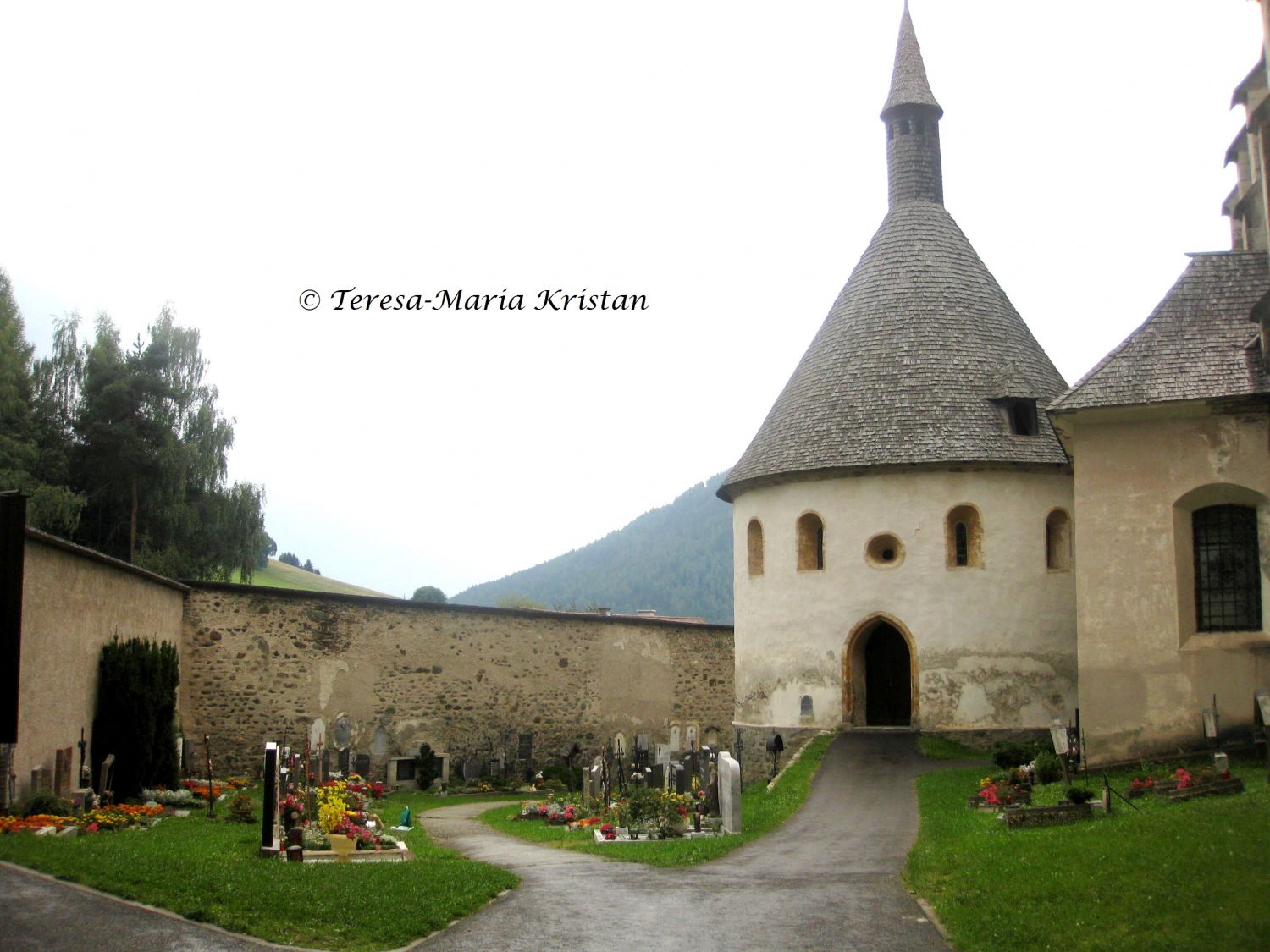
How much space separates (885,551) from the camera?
26.7 metres

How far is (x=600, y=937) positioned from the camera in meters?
9.87

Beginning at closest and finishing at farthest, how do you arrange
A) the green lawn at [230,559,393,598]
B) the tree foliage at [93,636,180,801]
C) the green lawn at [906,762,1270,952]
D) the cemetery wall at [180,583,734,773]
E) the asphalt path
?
the green lawn at [906,762,1270,952]
the asphalt path
the tree foliage at [93,636,180,801]
the cemetery wall at [180,583,734,773]
the green lawn at [230,559,393,598]

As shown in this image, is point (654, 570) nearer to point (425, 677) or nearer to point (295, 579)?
point (295, 579)

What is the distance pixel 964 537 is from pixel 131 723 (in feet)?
52.0

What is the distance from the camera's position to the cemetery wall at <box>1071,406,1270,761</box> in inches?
750

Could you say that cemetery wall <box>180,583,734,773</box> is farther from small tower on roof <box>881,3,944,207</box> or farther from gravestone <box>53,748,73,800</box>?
small tower on roof <box>881,3,944,207</box>

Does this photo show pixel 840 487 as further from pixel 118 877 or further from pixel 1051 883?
pixel 118 877

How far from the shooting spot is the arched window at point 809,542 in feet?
89.5

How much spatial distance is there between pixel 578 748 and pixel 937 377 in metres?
11.2

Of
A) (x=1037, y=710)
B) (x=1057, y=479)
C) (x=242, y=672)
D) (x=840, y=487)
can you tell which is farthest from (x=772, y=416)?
(x=242, y=672)

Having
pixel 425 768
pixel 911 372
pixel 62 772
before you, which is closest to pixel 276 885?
pixel 62 772

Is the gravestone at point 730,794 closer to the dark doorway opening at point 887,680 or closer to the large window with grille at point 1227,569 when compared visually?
the large window with grille at point 1227,569

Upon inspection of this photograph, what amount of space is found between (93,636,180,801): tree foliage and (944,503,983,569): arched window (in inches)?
583

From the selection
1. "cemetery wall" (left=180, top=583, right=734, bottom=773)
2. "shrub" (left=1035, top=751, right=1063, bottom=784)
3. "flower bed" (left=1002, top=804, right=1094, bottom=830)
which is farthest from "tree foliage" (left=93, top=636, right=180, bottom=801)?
"shrub" (left=1035, top=751, right=1063, bottom=784)
